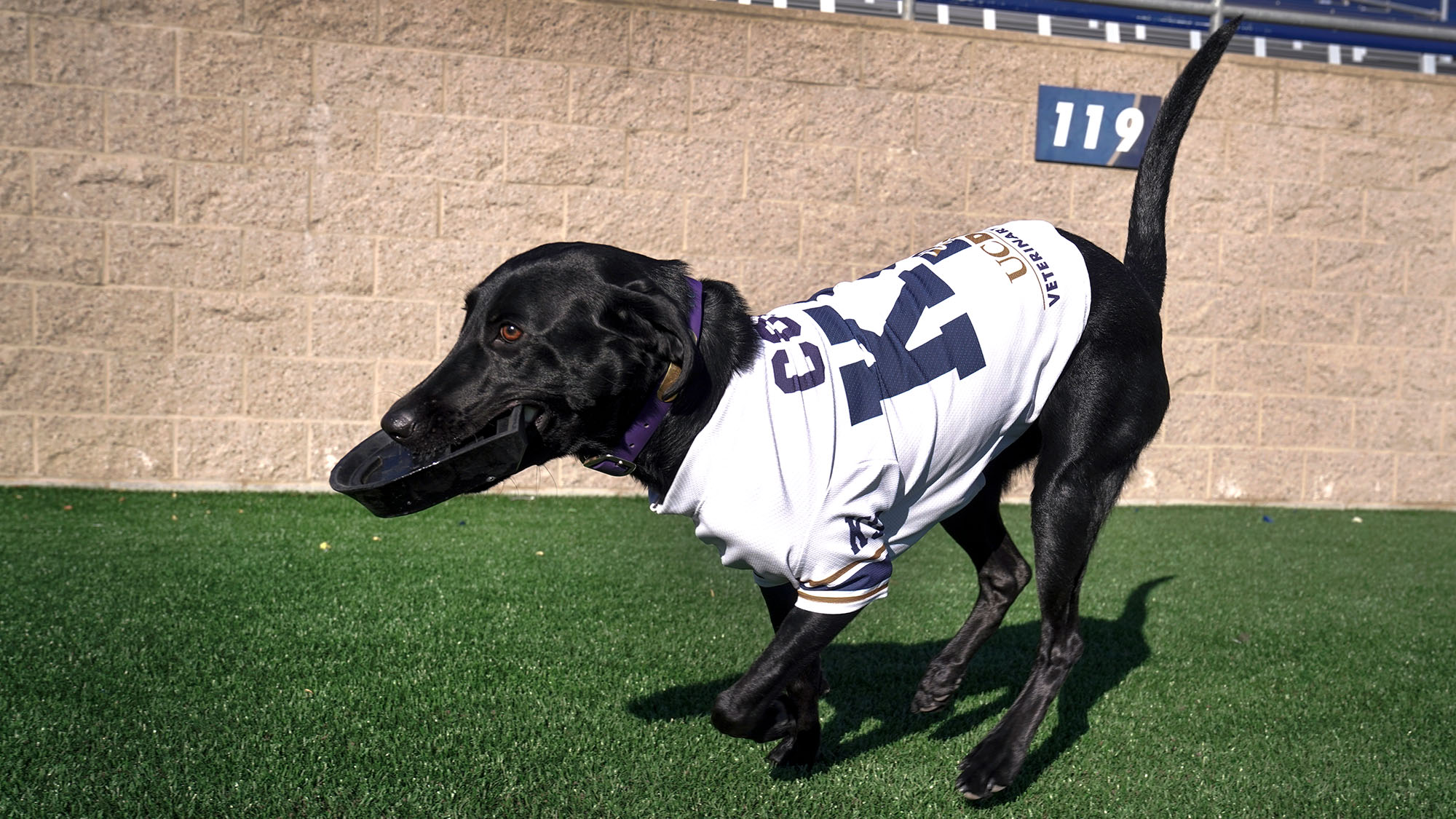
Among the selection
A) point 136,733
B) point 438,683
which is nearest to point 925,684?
point 438,683

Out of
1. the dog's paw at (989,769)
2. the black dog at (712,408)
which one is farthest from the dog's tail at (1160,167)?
the dog's paw at (989,769)

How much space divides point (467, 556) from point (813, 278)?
3121 mm

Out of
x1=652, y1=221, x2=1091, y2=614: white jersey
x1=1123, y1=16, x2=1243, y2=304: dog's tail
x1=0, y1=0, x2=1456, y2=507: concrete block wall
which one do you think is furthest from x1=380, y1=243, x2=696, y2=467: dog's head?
x1=0, y1=0, x2=1456, y2=507: concrete block wall

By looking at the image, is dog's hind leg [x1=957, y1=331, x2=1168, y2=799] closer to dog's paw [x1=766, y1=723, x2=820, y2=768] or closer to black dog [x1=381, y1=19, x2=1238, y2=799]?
black dog [x1=381, y1=19, x2=1238, y2=799]

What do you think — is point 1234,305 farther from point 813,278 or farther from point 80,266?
point 80,266

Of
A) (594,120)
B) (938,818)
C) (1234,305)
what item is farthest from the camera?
(1234,305)

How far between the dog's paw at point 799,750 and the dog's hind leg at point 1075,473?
0.57 m

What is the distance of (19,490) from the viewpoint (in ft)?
19.8

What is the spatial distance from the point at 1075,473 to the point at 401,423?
1.75m

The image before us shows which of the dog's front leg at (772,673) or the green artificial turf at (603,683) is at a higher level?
the dog's front leg at (772,673)

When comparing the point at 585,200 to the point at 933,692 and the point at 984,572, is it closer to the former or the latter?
the point at 984,572

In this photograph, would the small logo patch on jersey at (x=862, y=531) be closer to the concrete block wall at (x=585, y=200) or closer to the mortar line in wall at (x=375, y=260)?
the concrete block wall at (x=585, y=200)

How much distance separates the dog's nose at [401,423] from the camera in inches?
91.4

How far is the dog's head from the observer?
2.39 m
